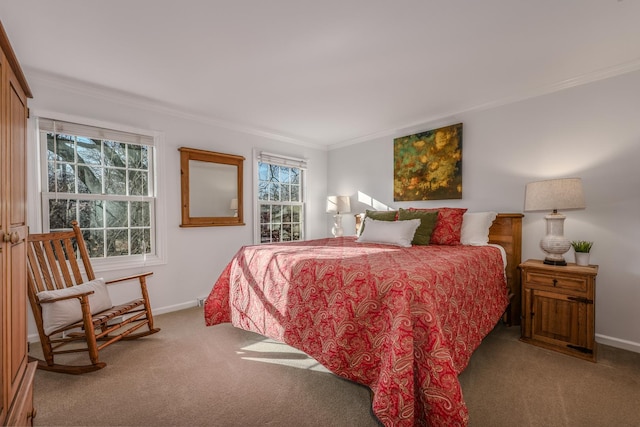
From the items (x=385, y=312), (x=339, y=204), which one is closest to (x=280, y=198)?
(x=339, y=204)

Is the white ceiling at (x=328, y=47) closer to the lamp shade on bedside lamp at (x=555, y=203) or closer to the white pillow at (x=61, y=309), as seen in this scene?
the lamp shade on bedside lamp at (x=555, y=203)

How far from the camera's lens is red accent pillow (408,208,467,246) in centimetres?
295

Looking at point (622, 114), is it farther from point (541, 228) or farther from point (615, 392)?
point (615, 392)

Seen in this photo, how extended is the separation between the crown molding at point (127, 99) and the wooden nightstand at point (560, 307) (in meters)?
3.57

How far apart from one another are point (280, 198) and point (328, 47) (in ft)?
8.68

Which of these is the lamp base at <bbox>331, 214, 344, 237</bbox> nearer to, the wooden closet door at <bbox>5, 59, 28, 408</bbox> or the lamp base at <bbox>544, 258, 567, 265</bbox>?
the lamp base at <bbox>544, 258, 567, 265</bbox>

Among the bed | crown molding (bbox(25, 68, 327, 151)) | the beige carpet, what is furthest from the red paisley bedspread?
crown molding (bbox(25, 68, 327, 151))

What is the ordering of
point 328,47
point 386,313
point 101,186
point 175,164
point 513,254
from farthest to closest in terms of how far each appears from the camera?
point 175,164 → point 101,186 → point 513,254 → point 328,47 → point 386,313

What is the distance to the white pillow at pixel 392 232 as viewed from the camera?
2920 millimetres

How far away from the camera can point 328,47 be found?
2.16m

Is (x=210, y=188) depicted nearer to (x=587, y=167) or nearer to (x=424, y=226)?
(x=424, y=226)

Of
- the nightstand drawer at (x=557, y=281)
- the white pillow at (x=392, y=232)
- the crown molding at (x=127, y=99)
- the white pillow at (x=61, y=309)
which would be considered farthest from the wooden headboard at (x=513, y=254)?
the white pillow at (x=61, y=309)

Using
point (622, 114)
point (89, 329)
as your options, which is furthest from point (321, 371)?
point (622, 114)

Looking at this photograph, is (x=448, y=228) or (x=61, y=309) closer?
(x=61, y=309)
